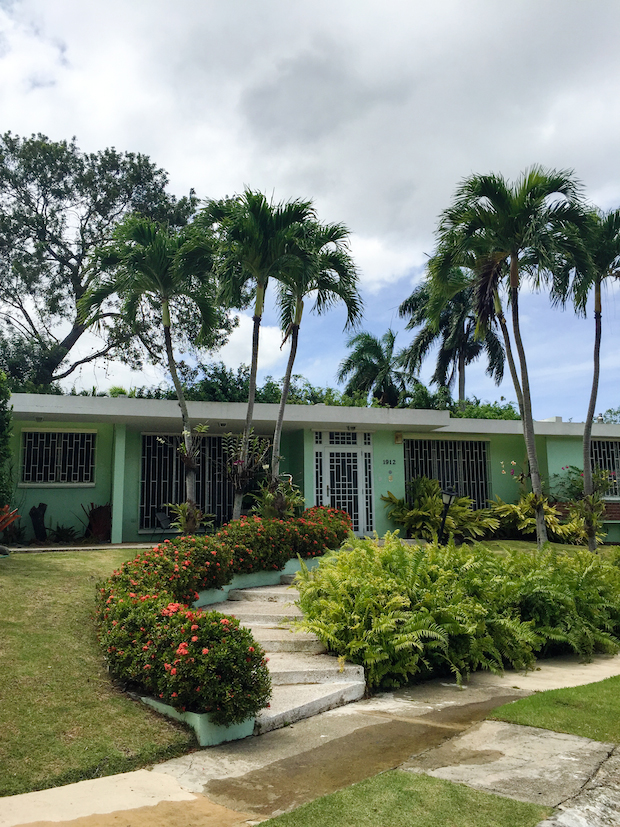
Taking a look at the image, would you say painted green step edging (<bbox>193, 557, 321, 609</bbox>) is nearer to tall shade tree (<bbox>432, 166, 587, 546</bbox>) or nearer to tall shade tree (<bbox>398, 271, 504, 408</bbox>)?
tall shade tree (<bbox>432, 166, 587, 546</bbox>)

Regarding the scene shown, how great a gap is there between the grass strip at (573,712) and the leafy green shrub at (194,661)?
201cm

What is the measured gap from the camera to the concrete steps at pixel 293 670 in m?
5.39

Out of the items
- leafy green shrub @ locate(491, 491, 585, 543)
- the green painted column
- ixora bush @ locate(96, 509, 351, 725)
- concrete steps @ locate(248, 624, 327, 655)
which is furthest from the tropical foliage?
leafy green shrub @ locate(491, 491, 585, 543)

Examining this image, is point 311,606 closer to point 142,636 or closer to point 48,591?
point 142,636

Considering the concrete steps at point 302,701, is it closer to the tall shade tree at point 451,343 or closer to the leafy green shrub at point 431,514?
the leafy green shrub at point 431,514

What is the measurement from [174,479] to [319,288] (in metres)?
5.50

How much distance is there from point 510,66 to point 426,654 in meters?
7.22

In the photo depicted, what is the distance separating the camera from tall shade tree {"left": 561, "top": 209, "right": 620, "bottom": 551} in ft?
40.1

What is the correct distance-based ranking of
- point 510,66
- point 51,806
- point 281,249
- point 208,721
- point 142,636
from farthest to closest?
point 281,249 < point 510,66 < point 142,636 < point 208,721 < point 51,806

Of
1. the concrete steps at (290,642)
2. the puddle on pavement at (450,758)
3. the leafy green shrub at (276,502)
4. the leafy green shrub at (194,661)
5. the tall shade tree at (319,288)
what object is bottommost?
the puddle on pavement at (450,758)

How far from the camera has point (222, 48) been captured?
314 inches

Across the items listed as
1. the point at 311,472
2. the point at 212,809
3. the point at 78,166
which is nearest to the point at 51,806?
the point at 212,809

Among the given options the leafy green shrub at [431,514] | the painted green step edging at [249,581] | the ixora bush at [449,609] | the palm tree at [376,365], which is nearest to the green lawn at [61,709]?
the painted green step edging at [249,581]

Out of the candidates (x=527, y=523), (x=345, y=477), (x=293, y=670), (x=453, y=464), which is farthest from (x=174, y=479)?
(x=293, y=670)
